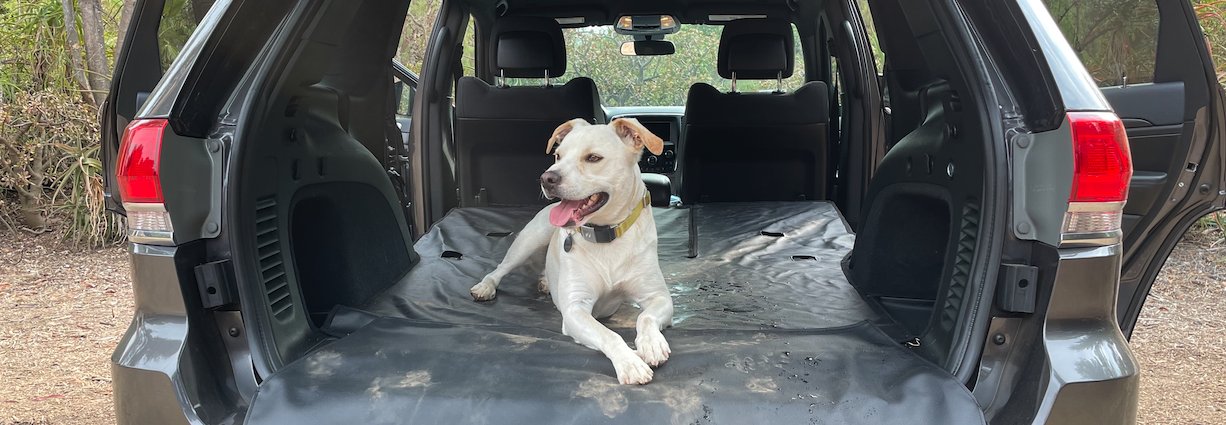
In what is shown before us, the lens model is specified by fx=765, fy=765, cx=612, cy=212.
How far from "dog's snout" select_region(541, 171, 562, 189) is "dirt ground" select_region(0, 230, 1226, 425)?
2.28 m

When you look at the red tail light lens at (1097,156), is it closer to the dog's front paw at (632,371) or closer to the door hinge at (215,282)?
the dog's front paw at (632,371)

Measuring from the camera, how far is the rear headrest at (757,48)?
4.85m

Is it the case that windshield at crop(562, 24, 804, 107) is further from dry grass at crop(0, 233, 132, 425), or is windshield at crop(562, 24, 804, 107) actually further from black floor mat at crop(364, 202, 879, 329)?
dry grass at crop(0, 233, 132, 425)

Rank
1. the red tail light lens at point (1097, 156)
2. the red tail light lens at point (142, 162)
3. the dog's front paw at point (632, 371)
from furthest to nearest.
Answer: the dog's front paw at point (632, 371) < the red tail light lens at point (142, 162) < the red tail light lens at point (1097, 156)

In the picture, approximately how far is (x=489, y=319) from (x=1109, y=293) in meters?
2.03

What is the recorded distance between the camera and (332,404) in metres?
1.89

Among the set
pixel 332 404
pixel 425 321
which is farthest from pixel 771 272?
pixel 332 404

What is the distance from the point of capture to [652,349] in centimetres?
221

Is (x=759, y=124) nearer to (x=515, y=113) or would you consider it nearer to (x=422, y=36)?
(x=515, y=113)

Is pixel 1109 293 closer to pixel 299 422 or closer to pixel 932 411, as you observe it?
pixel 932 411

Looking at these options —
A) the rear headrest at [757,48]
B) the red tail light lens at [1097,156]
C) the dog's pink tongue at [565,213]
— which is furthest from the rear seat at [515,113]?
the red tail light lens at [1097,156]

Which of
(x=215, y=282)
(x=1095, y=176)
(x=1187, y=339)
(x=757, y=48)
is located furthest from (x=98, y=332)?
(x=1187, y=339)

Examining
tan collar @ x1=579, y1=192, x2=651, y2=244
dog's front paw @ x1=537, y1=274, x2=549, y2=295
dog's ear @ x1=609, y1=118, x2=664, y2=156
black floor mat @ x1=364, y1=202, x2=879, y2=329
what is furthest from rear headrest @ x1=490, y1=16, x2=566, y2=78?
tan collar @ x1=579, y1=192, x2=651, y2=244

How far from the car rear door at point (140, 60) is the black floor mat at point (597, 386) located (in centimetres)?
87
